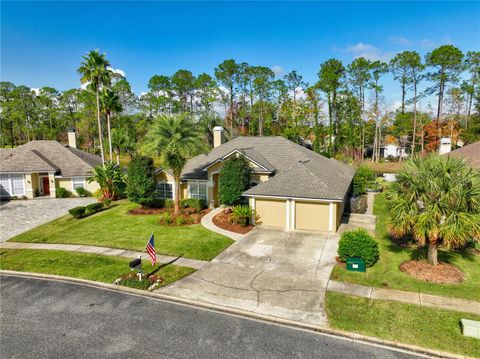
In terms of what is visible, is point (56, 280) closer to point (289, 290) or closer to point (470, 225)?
point (289, 290)

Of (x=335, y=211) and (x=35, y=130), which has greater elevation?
(x=35, y=130)

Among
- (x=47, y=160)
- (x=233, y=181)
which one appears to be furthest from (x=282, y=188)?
(x=47, y=160)

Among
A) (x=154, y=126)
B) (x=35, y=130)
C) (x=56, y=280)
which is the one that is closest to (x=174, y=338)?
(x=56, y=280)

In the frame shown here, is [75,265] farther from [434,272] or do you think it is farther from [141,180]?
[434,272]

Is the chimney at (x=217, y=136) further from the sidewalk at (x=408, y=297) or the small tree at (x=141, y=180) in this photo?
the sidewalk at (x=408, y=297)

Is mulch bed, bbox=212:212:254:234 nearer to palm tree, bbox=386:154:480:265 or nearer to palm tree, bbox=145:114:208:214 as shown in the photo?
palm tree, bbox=145:114:208:214
